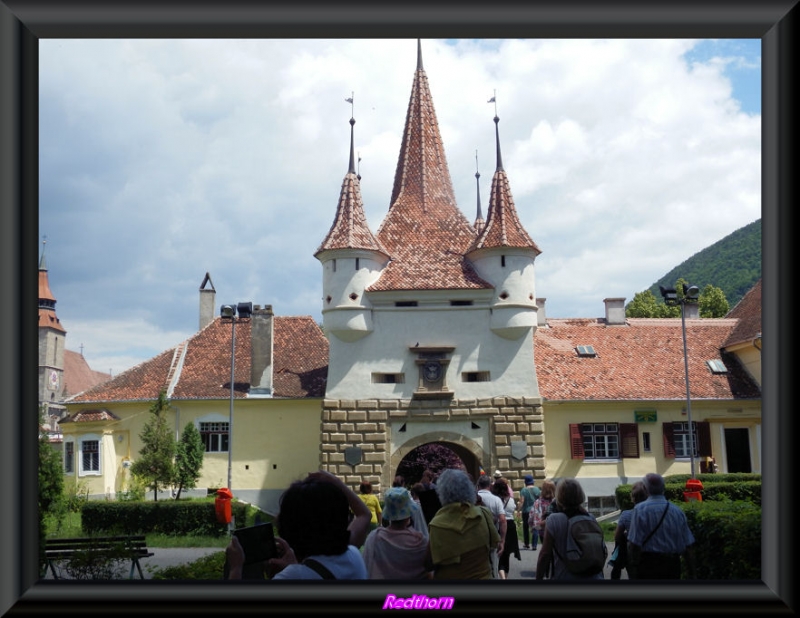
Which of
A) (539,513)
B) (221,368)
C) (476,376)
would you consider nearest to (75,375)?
(221,368)

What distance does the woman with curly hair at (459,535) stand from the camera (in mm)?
5809

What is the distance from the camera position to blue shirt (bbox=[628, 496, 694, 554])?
7184 millimetres

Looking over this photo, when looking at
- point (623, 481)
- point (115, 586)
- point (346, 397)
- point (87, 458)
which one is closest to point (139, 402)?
point (87, 458)

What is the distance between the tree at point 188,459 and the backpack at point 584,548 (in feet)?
67.2

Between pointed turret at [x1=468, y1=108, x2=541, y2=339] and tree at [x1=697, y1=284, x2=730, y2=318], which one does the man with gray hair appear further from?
tree at [x1=697, y1=284, x2=730, y2=318]

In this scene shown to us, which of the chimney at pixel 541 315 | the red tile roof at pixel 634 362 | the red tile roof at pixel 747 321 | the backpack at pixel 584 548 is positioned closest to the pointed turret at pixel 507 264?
the red tile roof at pixel 634 362

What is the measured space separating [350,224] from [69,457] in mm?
11776

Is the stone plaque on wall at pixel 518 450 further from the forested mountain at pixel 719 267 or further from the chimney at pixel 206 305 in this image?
the chimney at pixel 206 305

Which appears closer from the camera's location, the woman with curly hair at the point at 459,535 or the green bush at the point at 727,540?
the woman with curly hair at the point at 459,535

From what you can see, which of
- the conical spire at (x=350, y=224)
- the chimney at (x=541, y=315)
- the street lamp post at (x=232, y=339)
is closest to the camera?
the street lamp post at (x=232, y=339)

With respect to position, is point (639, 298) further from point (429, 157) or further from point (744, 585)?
point (744, 585)

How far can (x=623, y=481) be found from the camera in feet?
86.6

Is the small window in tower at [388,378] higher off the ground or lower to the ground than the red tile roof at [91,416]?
higher

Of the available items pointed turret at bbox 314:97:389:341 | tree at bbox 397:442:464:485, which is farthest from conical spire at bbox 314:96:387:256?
tree at bbox 397:442:464:485
